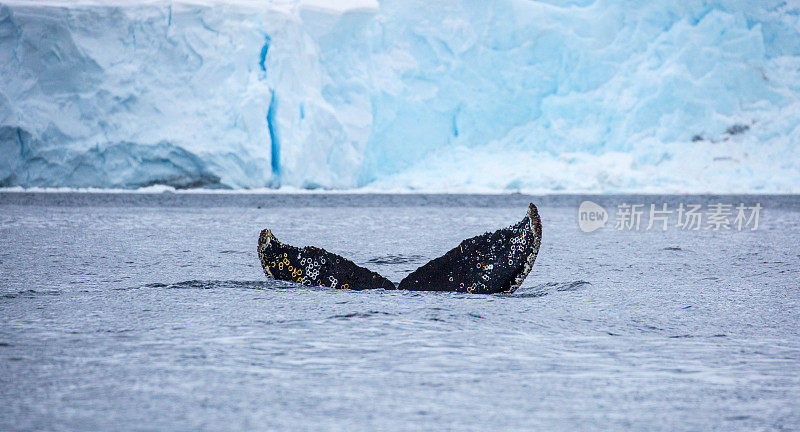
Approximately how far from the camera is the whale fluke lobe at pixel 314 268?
162 inches

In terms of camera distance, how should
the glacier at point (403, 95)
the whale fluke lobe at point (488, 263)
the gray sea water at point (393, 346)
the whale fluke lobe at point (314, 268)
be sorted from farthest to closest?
1. the glacier at point (403, 95)
2. the whale fluke lobe at point (314, 268)
3. the whale fluke lobe at point (488, 263)
4. the gray sea water at point (393, 346)

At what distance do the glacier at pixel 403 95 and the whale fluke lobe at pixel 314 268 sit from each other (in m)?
10.4

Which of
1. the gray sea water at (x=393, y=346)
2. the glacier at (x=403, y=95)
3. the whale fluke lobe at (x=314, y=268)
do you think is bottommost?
the gray sea water at (x=393, y=346)

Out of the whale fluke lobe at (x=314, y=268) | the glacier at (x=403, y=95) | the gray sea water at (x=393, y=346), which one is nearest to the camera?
the gray sea water at (x=393, y=346)

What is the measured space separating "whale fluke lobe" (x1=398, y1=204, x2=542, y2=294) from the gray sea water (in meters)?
0.12

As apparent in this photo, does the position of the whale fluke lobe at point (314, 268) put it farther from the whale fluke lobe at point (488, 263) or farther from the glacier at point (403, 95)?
the glacier at point (403, 95)

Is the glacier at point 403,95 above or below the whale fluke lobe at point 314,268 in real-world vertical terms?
above

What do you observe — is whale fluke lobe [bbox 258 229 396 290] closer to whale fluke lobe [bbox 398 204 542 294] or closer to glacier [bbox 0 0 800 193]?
whale fluke lobe [bbox 398 204 542 294]

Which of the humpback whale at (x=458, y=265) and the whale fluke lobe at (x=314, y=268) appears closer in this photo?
the humpback whale at (x=458, y=265)

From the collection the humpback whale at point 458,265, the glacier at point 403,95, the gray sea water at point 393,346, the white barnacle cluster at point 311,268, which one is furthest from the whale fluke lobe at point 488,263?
the glacier at point 403,95

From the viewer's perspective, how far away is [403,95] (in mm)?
16422

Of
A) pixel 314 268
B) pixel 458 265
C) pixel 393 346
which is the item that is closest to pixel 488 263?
pixel 458 265

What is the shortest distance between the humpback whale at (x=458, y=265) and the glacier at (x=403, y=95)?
10.4 meters

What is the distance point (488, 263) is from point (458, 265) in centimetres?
16
